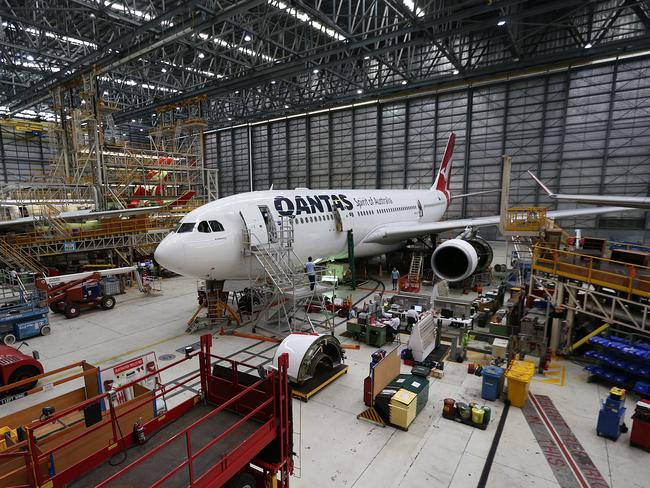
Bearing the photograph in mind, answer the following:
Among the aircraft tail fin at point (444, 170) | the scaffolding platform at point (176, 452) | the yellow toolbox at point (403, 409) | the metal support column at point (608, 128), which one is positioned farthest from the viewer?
the aircraft tail fin at point (444, 170)

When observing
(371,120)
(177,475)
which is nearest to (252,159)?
(371,120)

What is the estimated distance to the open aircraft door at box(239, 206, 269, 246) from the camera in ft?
40.8

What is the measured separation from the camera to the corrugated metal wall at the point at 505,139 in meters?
26.8

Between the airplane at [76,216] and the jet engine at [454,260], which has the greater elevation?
the airplane at [76,216]

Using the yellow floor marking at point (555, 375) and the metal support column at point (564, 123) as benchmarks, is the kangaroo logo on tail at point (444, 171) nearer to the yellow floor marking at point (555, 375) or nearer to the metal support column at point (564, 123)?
the metal support column at point (564, 123)

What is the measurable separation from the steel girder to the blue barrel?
1698cm

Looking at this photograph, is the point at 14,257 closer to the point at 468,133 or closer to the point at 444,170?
the point at 444,170

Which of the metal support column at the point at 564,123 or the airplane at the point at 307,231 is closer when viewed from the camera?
the airplane at the point at 307,231

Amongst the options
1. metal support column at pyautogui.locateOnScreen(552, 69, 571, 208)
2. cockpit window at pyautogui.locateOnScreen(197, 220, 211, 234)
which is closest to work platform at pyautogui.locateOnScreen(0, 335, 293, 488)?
cockpit window at pyautogui.locateOnScreen(197, 220, 211, 234)

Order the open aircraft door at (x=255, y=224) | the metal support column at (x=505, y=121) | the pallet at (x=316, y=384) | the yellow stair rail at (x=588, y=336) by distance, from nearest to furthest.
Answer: the pallet at (x=316, y=384) < the yellow stair rail at (x=588, y=336) < the open aircraft door at (x=255, y=224) < the metal support column at (x=505, y=121)

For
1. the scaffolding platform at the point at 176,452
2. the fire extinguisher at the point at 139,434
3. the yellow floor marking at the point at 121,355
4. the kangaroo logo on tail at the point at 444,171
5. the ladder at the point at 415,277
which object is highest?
the kangaroo logo on tail at the point at 444,171

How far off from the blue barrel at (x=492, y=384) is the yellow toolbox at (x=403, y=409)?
6.41ft

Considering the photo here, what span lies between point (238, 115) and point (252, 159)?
6829mm

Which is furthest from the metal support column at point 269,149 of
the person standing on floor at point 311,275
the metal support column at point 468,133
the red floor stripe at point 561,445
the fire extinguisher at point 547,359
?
the red floor stripe at point 561,445
